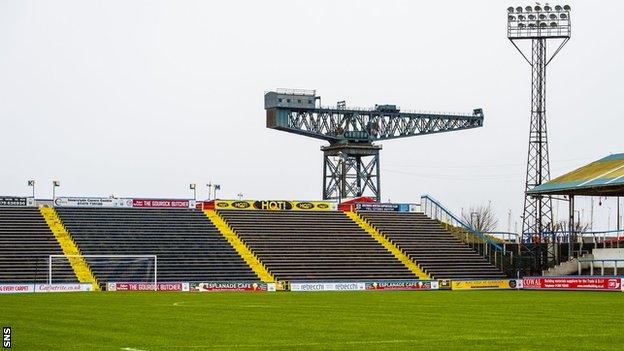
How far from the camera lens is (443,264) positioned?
8244cm

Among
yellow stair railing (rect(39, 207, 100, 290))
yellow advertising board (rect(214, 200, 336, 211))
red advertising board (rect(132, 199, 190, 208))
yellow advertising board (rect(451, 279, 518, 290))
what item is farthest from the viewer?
yellow advertising board (rect(214, 200, 336, 211))

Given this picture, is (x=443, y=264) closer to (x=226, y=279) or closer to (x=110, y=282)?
(x=226, y=279)

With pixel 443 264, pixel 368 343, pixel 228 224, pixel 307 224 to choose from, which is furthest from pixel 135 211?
pixel 368 343

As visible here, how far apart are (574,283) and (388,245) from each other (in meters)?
20.4

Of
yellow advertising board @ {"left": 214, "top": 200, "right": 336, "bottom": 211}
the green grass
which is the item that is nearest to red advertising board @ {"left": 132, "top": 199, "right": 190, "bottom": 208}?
yellow advertising board @ {"left": 214, "top": 200, "right": 336, "bottom": 211}

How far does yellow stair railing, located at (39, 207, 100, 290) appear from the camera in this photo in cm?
7038

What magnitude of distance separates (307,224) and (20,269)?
25.7m

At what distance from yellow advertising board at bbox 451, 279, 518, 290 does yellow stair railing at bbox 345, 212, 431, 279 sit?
388 cm

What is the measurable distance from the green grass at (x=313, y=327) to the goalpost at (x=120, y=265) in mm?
32389

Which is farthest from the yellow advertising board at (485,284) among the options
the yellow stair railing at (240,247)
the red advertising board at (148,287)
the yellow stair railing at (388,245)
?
the red advertising board at (148,287)

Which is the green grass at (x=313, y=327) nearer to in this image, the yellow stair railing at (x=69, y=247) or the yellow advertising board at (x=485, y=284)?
the yellow stair railing at (x=69, y=247)

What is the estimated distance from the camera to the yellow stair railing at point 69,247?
7038 cm

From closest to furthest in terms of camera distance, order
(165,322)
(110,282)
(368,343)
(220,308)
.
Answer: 1. (368,343)
2. (165,322)
3. (220,308)
4. (110,282)

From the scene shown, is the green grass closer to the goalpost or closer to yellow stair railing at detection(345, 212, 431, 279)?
the goalpost
